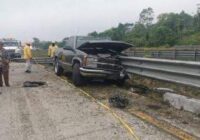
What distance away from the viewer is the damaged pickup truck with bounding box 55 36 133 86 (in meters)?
13.5

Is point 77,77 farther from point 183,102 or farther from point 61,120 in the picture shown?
point 61,120

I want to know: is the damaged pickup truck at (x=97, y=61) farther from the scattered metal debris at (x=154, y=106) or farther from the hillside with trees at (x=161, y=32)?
the hillside with trees at (x=161, y=32)

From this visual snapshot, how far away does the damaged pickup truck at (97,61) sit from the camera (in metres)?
13.5

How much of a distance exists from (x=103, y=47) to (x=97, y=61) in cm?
86

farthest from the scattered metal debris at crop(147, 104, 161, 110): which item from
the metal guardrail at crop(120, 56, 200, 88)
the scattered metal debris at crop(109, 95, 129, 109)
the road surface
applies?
the road surface

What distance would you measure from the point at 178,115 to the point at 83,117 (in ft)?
6.43

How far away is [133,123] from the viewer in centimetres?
785

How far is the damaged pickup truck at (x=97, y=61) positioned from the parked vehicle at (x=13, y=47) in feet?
72.1

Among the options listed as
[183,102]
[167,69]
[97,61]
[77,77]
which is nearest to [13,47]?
[77,77]

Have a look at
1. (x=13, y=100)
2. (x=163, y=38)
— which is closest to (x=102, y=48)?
(x=13, y=100)

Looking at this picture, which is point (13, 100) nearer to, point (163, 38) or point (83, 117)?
point (83, 117)

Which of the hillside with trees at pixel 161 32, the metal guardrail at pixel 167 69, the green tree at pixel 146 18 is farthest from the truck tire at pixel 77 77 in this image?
the green tree at pixel 146 18

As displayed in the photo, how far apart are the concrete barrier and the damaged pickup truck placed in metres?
3.46

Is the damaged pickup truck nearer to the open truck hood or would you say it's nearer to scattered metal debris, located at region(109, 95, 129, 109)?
the open truck hood
